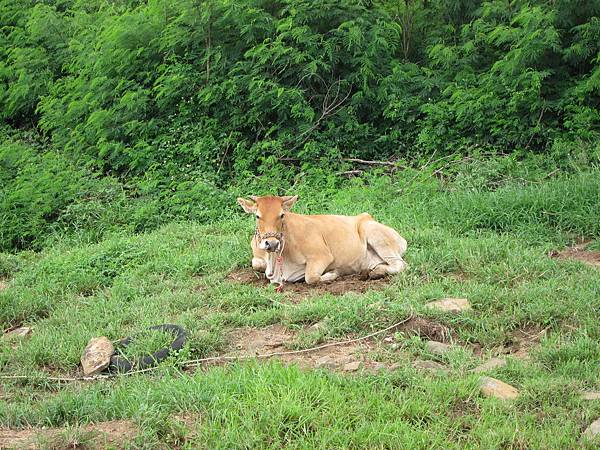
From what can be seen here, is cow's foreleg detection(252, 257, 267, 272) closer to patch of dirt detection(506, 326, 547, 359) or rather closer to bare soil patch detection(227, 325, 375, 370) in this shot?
bare soil patch detection(227, 325, 375, 370)

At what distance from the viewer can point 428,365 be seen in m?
6.25

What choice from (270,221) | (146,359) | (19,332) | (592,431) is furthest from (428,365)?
(19,332)

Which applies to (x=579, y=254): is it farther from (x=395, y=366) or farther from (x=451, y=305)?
(x=395, y=366)

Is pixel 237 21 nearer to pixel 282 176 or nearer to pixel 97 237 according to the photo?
pixel 282 176

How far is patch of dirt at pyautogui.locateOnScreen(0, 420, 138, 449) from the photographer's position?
4973 mm

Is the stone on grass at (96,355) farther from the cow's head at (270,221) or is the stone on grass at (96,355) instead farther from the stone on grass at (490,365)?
the stone on grass at (490,365)

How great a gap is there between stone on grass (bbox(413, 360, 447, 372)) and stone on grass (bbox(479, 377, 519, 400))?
1.41 feet

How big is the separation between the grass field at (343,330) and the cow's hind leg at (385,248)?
7.7 inches

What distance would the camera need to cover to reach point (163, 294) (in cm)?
841

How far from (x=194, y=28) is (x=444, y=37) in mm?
5068

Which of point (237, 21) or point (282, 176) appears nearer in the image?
point (282, 176)

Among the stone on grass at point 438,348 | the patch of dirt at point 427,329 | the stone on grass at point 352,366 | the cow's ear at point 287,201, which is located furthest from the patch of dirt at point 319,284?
the stone on grass at point 352,366

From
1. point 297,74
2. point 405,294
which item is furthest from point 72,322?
point 297,74

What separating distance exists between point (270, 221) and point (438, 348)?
2.59 metres
